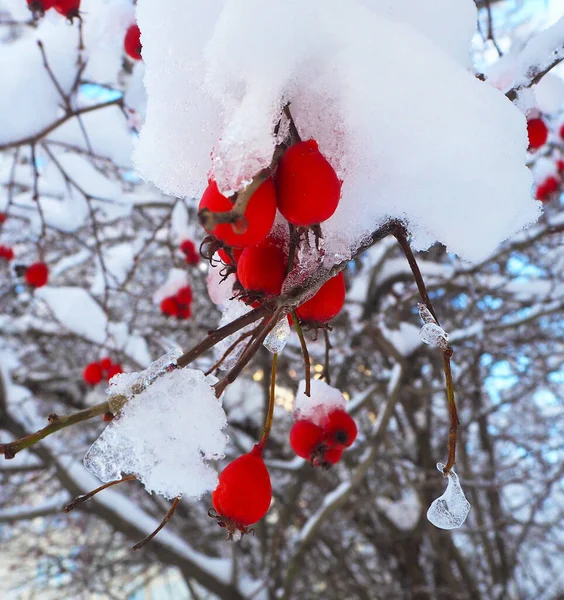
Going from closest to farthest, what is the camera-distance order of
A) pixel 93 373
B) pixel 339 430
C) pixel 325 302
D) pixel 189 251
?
pixel 325 302
pixel 339 430
pixel 93 373
pixel 189 251

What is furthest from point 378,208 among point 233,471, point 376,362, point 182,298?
point 376,362

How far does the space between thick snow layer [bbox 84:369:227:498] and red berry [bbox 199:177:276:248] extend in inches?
7.1

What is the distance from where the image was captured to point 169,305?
257 centimetres

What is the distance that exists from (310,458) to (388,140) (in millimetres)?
611

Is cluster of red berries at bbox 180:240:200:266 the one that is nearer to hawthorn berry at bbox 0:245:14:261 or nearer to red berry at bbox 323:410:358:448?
hawthorn berry at bbox 0:245:14:261

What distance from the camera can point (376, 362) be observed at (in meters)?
4.06

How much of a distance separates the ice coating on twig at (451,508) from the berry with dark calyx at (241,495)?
0.22m

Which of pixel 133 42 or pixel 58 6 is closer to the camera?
pixel 58 6

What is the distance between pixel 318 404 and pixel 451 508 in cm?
39

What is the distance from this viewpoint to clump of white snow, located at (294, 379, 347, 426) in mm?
956

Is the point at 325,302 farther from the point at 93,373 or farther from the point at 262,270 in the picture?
the point at 93,373

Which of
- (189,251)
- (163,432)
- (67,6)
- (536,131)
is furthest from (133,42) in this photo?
(163,432)

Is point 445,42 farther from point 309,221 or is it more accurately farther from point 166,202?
point 166,202

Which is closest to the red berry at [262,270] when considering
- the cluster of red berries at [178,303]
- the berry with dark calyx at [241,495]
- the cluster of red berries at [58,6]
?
the berry with dark calyx at [241,495]
